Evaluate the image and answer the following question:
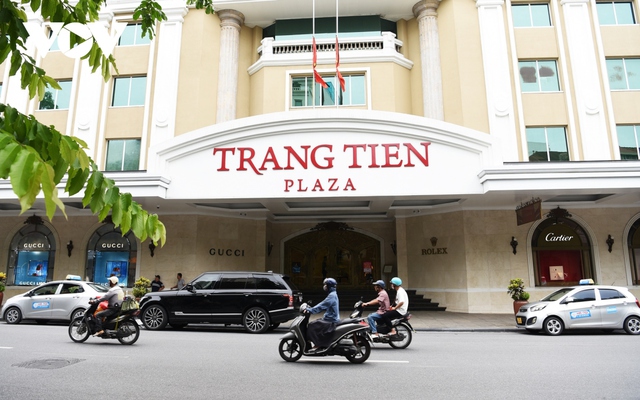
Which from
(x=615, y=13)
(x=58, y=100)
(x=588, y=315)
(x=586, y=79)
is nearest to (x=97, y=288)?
(x=58, y=100)

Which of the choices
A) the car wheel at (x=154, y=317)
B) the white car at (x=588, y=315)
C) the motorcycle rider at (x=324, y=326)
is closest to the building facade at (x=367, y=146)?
the white car at (x=588, y=315)

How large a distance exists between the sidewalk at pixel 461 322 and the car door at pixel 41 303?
12.3 meters

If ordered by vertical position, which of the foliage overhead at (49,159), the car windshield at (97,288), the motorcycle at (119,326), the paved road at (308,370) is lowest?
the paved road at (308,370)

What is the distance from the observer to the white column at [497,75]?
1991 centimetres

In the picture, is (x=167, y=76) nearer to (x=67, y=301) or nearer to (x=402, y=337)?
(x=67, y=301)

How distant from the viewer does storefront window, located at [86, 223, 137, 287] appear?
20.5 m

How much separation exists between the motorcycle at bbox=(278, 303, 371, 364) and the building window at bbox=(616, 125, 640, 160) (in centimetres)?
1683

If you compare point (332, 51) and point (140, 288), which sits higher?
point (332, 51)

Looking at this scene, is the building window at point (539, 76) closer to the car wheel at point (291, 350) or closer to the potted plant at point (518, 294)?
A: the potted plant at point (518, 294)

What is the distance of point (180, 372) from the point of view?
771cm

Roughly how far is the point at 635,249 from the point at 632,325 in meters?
6.94

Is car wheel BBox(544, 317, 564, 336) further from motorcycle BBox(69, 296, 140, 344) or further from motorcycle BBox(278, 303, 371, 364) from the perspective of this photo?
motorcycle BBox(69, 296, 140, 344)

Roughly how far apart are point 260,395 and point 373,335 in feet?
15.7

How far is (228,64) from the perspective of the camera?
74.7 ft
